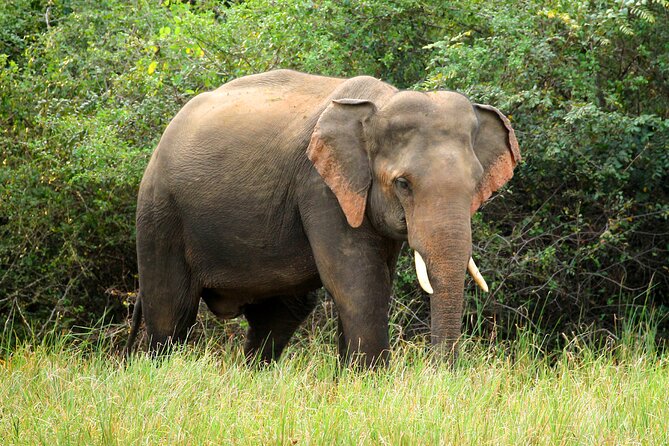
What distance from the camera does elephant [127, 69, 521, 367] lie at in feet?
22.1

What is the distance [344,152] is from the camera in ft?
23.1

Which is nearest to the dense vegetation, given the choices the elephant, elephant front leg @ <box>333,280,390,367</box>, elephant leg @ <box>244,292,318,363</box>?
elephant leg @ <box>244,292,318,363</box>

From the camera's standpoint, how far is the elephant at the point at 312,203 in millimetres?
6746

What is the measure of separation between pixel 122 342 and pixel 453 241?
4095 millimetres

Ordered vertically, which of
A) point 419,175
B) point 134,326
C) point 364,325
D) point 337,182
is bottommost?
point 134,326

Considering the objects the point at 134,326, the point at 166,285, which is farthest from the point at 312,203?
the point at 134,326

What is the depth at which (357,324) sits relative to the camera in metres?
7.09

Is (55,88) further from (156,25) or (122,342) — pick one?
(122,342)

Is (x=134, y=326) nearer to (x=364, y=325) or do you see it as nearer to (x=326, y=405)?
(x=364, y=325)

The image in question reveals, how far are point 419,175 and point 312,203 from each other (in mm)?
813

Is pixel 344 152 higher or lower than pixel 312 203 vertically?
higher

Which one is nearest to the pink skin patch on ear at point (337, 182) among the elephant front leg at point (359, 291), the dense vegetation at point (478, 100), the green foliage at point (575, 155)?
the elephant front leg at point (359, 291)

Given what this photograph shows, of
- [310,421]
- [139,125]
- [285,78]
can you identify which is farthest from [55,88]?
[310,421]

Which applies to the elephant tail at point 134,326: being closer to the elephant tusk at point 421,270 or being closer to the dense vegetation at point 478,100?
the dense vegetation at point 478,100
